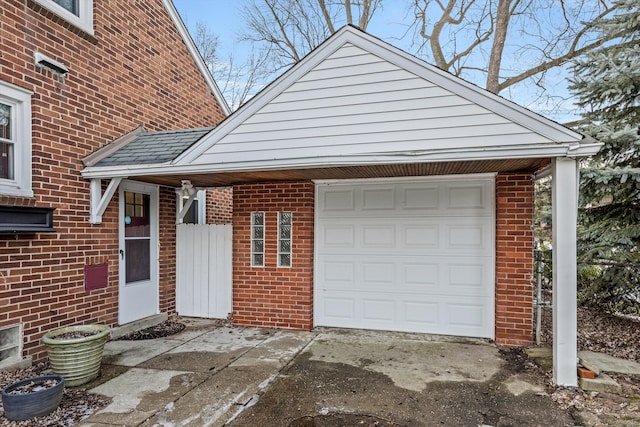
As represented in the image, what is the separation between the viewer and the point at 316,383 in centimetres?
391

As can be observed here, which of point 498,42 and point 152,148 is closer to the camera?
point 152,148

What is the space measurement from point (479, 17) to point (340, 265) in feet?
33.9

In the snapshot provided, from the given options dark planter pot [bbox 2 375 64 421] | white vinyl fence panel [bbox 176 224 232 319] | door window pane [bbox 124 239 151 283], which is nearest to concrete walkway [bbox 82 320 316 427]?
dark planter pot [bbox 2 375 64 421]

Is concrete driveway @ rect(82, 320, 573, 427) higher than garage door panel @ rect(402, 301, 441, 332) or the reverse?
the reverse

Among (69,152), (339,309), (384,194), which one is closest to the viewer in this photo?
(69,152)

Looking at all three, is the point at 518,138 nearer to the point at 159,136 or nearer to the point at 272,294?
the point at 272,294

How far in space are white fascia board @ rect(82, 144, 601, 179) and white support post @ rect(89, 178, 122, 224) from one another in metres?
0.16

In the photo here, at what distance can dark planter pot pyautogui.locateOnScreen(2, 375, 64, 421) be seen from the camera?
10.2ft

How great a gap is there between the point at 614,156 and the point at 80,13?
7794 millimetres

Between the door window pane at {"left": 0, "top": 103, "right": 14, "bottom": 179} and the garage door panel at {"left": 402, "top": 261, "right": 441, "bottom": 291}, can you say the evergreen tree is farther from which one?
the door window pane at {"left": 0, "top": 103, "right": 14, "bottom": 179}

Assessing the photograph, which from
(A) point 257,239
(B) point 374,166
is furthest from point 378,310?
(B) point 374,166

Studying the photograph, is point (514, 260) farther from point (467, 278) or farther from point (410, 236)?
point (410, 236)

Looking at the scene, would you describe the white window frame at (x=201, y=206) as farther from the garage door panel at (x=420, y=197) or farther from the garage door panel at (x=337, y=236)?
the garage door panel at (x=420, y=197)

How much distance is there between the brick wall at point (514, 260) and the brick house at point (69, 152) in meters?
5.38
